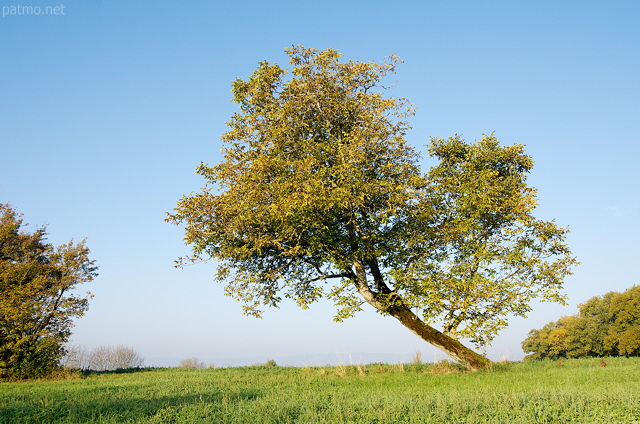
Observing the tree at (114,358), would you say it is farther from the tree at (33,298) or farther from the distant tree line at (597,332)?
the distant tree line at (597,332)

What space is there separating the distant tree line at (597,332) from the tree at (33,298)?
45.0 m

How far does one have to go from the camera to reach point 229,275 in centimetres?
2211

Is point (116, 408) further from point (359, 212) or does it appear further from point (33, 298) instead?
point (33, 298)

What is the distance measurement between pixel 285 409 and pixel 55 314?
75.1 feet

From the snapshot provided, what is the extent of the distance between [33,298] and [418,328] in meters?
23.0

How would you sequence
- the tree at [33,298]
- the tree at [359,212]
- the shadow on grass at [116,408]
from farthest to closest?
the tree at [33,298] → the tree at [359,212] → the shadow on grass at [116,408]

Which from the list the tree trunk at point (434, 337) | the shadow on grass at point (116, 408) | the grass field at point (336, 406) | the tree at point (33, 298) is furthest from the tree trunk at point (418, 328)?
the tree at point (33, 298)

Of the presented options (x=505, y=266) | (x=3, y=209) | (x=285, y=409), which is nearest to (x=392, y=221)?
(x=505, y=266)

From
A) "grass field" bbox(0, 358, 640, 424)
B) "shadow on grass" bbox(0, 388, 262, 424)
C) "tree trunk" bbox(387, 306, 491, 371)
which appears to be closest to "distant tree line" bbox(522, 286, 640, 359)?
"tree trunk" bbox(387, 306, 491, 371)

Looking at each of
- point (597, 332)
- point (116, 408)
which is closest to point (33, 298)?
point (116, 408)

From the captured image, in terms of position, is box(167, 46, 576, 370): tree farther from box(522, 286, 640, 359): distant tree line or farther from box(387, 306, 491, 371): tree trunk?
box(522, 286, 640, 359): distant tree line

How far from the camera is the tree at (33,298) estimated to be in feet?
89.5

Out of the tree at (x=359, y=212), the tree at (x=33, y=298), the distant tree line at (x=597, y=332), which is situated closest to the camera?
the tree at (x=359, y=212)

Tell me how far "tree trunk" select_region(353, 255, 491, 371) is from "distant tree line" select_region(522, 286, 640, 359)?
30.6 m
